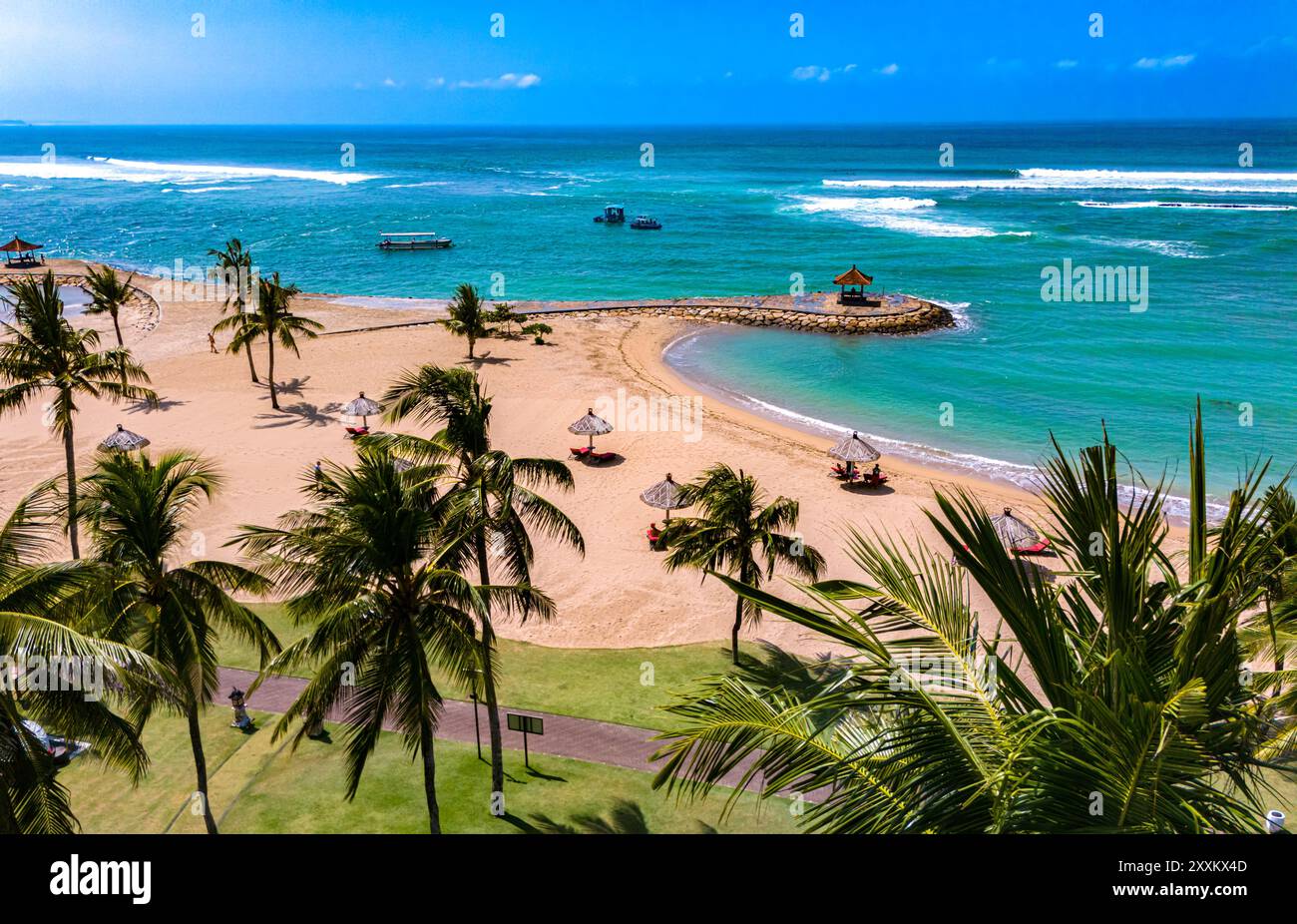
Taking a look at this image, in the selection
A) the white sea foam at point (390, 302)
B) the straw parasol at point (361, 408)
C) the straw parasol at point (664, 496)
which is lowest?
the straw parasol at point (664, 496)

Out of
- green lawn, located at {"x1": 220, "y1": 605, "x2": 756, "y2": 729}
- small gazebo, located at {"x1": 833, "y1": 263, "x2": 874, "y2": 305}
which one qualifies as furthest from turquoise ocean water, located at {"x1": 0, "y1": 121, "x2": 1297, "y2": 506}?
green lawn, located at {"x1": 220, "y1": 605, "x2": 756, "y2": 729}

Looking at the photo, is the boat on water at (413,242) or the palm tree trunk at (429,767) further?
the boat on water at (413,242)

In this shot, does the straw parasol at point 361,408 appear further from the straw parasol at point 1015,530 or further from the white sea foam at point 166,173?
the white sea foam at point 166,173

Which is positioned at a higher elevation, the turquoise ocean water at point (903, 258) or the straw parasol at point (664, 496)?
the turquoise ocean water at point (903, 258)

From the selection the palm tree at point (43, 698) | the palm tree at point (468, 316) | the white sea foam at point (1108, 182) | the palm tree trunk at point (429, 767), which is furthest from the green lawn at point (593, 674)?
the white sea foam at point (1108, 182)

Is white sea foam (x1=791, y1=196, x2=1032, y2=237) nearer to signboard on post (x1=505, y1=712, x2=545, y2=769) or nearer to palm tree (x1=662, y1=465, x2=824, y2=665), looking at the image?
palm tree (x1=662, y1=465, x2=824, y2=665)
